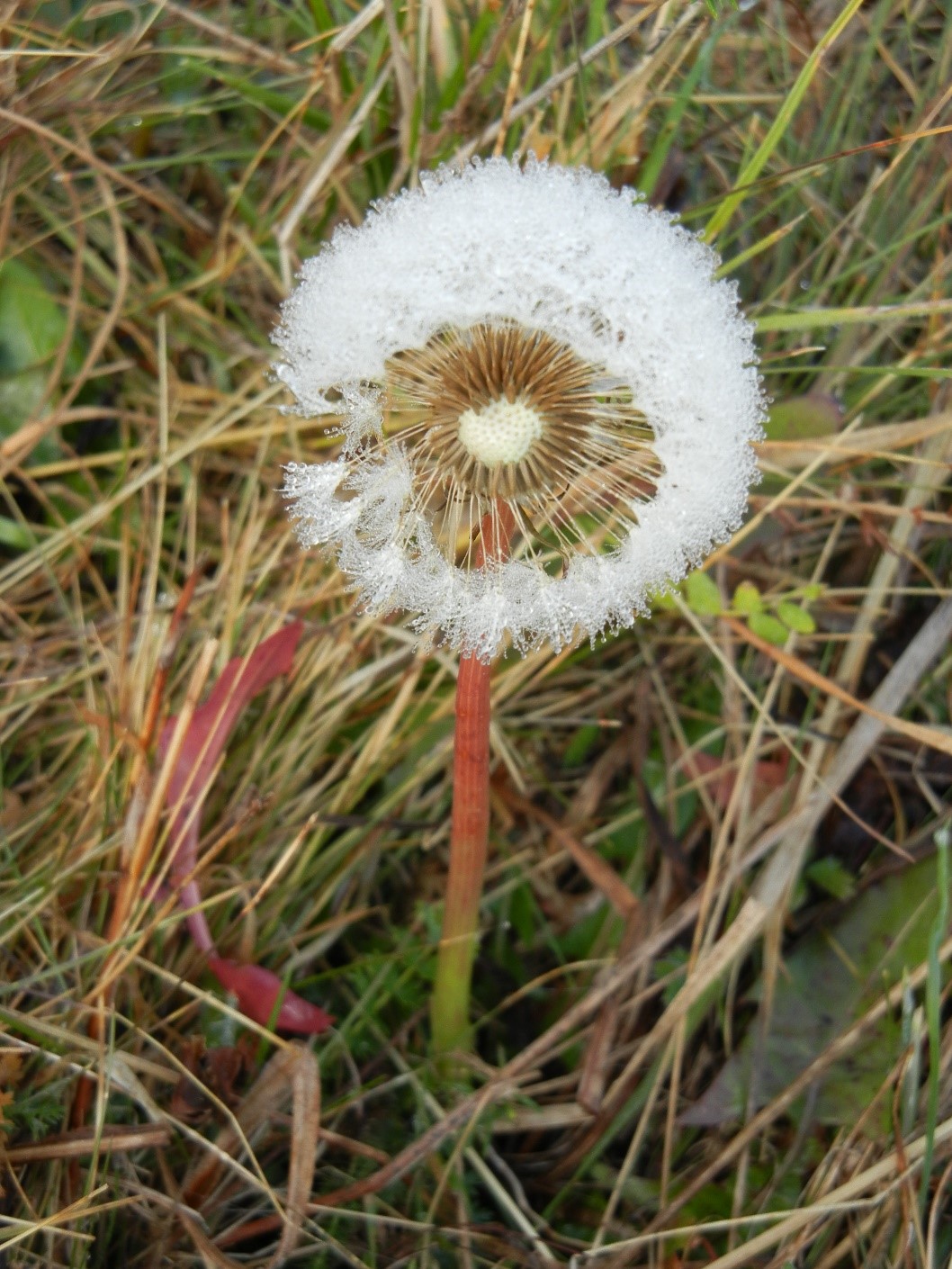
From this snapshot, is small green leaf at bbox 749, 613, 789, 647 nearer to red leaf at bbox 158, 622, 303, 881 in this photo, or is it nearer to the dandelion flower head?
the dandelion flower head

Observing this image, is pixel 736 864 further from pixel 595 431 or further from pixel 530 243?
pixel 530 243

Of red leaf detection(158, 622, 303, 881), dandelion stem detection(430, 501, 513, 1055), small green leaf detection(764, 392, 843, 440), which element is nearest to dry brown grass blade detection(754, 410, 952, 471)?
small green leaf detection(764, 392, 843, 440)

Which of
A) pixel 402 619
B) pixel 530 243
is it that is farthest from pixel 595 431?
pixel 402 619

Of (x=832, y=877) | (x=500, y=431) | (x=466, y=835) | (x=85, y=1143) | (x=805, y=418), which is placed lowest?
(x=85, y=1143)

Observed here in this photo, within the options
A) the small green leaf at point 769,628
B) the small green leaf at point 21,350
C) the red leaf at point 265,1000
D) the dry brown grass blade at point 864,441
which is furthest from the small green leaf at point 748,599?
the small green leaf at point 21,350

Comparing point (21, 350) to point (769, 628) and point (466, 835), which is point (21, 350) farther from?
point (769, 628)

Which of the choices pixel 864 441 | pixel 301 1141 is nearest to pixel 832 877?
pixel 864 441
